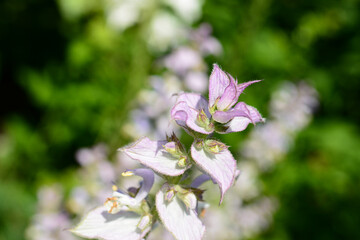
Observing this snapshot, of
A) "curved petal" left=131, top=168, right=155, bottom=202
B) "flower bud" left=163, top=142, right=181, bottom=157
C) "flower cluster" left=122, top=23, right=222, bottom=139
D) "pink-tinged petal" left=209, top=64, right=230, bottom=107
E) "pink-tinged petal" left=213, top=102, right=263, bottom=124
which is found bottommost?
"curved petal" left=131, top=168, right=155, bottom=202

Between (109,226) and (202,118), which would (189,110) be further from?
(109,226)

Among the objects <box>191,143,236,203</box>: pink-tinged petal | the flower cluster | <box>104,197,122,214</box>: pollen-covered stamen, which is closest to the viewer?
<box>191,143,236,203</box>: pink-tinged petal

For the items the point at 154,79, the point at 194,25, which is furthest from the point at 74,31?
the point at 154,79

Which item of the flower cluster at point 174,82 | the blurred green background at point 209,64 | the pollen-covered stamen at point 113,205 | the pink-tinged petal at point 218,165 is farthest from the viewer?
the blurred green background at point 209,64

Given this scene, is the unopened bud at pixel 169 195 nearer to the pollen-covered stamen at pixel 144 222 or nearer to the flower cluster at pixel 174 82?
the pollen-covered stamen at pixel 144 222

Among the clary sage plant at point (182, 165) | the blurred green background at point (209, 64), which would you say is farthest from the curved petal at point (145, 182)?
the blurred green background at point (209, 64)

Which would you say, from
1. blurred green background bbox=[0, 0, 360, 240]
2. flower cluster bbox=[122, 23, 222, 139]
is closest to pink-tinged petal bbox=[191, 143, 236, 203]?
flower cluster bbox=[122, 23, 222, 139]

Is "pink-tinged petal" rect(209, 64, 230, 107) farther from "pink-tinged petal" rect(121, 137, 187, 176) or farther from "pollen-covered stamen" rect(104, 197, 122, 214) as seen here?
"pollen-covered stamen" rect(104, 197, 122, 214)
